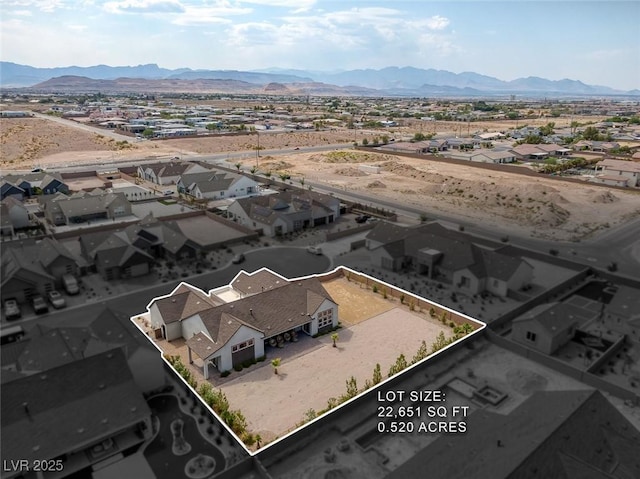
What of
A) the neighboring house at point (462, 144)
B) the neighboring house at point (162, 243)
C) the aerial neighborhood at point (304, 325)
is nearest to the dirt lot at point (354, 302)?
the aerial neighborhood at point (304, 325)

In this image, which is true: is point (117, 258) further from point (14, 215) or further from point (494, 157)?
point (494, 157)

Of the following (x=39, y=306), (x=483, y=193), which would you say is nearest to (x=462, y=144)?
(x=483, y=193)

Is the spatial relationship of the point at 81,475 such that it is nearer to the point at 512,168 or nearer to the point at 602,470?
the point at 602,470

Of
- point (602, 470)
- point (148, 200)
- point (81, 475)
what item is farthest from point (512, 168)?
point (81, 475)

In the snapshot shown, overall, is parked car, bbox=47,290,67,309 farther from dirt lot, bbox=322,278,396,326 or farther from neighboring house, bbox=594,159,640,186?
neighboring house, bbox=594,159,640,186

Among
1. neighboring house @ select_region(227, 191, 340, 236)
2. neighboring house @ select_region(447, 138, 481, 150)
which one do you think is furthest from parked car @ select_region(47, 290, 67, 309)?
neighboring house @ select_region(447, 138, 481, 150)
